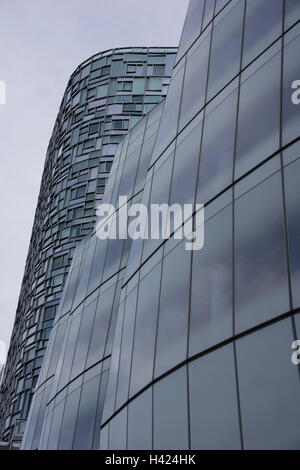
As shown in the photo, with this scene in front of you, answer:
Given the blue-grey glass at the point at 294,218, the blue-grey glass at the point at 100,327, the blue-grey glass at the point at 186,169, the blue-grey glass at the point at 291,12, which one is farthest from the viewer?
the blue-grey glass at the point at 100,327

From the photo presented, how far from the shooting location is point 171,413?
43.8ft

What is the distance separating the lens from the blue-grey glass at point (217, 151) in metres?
15.0

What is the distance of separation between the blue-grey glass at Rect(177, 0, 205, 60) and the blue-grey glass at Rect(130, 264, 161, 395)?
30.6 ft

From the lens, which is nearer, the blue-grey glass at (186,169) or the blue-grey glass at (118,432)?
the blue-grey glass at (118,432)

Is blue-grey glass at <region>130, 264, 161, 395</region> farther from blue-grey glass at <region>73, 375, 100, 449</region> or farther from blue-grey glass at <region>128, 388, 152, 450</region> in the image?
blue-grey glass at <region>73, 375, 100, 449</region>

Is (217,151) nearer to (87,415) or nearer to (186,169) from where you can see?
(186,169)

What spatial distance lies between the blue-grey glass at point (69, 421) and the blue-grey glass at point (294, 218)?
14.5 meters

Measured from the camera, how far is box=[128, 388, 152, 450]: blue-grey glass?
1411 centimetres

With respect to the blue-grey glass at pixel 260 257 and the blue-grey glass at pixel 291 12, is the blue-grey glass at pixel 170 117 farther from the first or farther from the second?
the blue-grey glass at pixel 260 257

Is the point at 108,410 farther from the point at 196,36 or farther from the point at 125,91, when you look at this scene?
the point at 125,91

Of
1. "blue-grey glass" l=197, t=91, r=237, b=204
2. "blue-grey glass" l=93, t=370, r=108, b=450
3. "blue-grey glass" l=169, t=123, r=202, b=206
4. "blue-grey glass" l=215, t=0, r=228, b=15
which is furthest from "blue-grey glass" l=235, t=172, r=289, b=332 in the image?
"blue-grey glass" l=93, t=370, r=108, b=450

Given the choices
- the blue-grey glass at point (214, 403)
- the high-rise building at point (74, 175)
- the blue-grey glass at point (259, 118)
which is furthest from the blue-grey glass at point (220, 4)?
the high-rise building at point (74, 175)

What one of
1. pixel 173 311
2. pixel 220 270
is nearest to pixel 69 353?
pixel 173 311

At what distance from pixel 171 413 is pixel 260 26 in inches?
411
